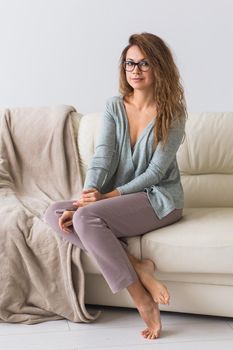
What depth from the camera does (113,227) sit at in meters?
2.14

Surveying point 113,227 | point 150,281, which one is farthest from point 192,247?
point 113,227

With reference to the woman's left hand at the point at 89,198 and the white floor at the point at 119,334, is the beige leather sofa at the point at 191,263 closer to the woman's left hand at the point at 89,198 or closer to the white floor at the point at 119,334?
the white floor at the point at 119,334

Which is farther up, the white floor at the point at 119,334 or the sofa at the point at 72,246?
the sofa at the point at 72,246

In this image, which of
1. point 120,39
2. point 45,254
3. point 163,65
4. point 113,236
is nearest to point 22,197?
point 45,254

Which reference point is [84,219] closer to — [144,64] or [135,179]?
[135,179]

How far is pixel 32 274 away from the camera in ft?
7.27

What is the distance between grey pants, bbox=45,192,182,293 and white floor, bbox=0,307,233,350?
0.64ft

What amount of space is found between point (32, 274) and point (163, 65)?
0.96 meters

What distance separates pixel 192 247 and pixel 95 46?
154 centimetres

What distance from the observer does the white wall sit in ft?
10.4

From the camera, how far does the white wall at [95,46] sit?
3.16m

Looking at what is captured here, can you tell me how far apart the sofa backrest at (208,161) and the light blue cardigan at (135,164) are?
0.32 metres

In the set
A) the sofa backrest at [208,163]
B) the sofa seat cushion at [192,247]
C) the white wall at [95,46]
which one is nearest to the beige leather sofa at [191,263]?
the sofa seat cushion at [192,247]

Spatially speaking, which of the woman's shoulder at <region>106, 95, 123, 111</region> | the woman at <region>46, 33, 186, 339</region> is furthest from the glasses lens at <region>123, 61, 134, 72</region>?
the woman's shoulder at <region>106, 95, 123, 111</region>
